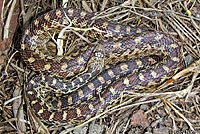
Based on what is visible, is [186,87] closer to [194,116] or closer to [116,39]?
[194,116]

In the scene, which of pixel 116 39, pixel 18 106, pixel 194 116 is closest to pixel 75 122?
pixel 18 106

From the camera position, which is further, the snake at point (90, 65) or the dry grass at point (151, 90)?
the snake at point (90, 65)

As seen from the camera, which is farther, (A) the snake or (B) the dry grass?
(A) the snake

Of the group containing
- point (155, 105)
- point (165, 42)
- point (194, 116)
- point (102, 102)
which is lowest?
point (194, 116)
